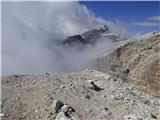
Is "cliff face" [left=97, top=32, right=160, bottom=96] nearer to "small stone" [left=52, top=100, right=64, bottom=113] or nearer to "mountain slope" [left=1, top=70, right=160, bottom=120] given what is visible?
"mountain slope" [left=1, top=70, right=160, bottom=120]

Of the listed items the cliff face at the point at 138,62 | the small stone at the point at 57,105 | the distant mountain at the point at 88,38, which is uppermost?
the distant mountain at the point at 88,38

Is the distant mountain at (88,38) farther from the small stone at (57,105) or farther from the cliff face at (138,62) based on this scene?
the small stone at (57,105)

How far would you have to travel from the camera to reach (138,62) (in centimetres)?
3559

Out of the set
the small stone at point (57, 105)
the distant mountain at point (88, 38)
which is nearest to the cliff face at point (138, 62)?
the small stone at point (57, 105)

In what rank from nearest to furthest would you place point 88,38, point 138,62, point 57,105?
point 57,105 → point 138,62 → point 88,38

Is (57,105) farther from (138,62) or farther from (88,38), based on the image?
(88,38)

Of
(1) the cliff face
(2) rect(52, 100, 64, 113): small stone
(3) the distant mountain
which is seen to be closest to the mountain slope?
(2) rect(52, 100, 64, 113): small stone

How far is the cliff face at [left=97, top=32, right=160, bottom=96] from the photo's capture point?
32.9 metres

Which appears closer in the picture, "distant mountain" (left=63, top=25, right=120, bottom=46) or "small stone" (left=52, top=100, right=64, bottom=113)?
"small stone" (left=52, top=100, right=64, bottom=113)

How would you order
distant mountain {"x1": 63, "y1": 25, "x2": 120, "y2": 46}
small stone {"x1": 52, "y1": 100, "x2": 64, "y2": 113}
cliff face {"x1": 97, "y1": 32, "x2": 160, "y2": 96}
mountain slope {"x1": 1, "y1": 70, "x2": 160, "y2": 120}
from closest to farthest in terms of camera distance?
small stone {"x1": 52, "y1": 100, "x2": 64, "y2": 113}, mountain slope {"x1": 1, "y1": 70, "x2": 160, "y2": 120}, cliff face {"x1": 97, "y1": 32, "x2": 160, "y2": 96}, distant mountain {"x1": 63, "y1": 25, "x2": 120, "y2": 46}

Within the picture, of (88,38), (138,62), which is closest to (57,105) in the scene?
(138,62)

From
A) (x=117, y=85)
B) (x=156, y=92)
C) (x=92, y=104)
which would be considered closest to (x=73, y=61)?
(x=156, y=92)

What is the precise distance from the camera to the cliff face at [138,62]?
3291 centimetres

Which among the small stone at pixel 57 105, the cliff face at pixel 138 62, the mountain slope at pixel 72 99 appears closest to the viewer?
the small stone at pixel 57 105
